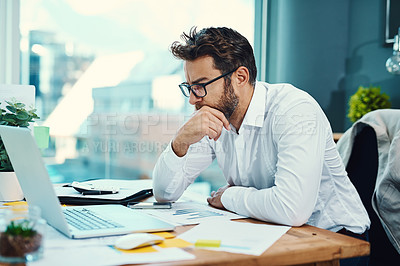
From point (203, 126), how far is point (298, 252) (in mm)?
665

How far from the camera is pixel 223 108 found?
5.24 ft

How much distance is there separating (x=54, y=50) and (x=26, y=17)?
0.25 metres

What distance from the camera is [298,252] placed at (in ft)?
2.98

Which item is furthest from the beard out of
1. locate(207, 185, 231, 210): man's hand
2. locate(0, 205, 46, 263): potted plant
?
locate(0, 205, 46, 263): potted plant

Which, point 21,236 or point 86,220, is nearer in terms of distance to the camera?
point 21,236

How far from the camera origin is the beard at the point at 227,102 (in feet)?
5.22

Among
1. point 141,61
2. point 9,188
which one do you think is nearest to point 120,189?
point 9,188

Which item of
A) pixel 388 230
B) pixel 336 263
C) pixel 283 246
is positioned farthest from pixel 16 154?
pixel 388 230

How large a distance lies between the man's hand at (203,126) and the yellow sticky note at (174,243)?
0.56 meters

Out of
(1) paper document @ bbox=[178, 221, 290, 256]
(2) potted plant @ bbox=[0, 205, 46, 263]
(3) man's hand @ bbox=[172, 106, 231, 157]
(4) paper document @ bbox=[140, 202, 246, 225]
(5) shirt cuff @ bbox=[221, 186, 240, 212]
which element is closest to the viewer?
(2) potted plant @ bbox=[0, 205, 46, 263]

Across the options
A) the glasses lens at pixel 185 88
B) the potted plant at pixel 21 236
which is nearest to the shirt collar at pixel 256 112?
the glasses lens at pixel 185 88

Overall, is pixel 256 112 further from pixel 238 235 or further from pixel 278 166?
pixel 238 235

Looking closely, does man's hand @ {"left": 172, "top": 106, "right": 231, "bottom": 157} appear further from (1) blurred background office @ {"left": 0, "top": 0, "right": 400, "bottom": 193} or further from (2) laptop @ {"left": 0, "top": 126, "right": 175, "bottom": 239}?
(1) blurred background office @ {"left": 0, "top": 0, "right": 400, "bottom": 193}

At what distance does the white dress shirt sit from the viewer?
4.15 feet
